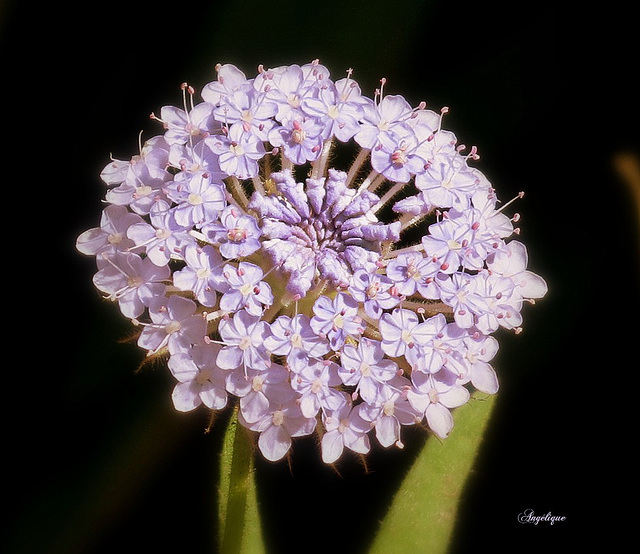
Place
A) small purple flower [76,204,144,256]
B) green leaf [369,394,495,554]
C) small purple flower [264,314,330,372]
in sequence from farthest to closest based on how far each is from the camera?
green leaf [369,394,495,554] < small purple flower [76,204,144,256] < small purple flower [264,314,330,372]

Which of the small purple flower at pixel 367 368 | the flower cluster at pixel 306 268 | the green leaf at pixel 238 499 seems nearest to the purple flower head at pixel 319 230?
the flower cluster at pixel 306 268

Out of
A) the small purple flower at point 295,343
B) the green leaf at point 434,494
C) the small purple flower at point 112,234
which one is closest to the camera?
the small purple flower at point 295,343

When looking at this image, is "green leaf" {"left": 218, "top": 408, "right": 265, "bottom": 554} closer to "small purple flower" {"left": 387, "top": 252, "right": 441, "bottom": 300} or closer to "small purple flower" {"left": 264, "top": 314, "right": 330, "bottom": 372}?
"small purple flower" {"left": 264, "top": 314, "right": 330, "bottom": 372}

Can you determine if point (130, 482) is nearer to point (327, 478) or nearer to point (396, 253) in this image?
point (327, 478)

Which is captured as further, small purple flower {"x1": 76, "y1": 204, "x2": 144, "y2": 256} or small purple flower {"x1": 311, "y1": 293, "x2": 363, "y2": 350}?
small purple flower {"x1": 76, "y1": 204, "x2": 144, "y2": 256}

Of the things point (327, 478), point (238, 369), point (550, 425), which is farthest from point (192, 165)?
point (550, 425)

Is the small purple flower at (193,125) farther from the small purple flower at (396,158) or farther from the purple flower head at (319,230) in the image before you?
the small purple flower at (396,158)

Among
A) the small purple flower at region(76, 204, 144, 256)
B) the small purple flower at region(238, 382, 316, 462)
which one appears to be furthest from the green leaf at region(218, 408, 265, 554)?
the small purple flower at region(76, 204, 144, 256)

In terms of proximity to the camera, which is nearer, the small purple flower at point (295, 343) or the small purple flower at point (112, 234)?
the small purple flower at point (295, 343)
